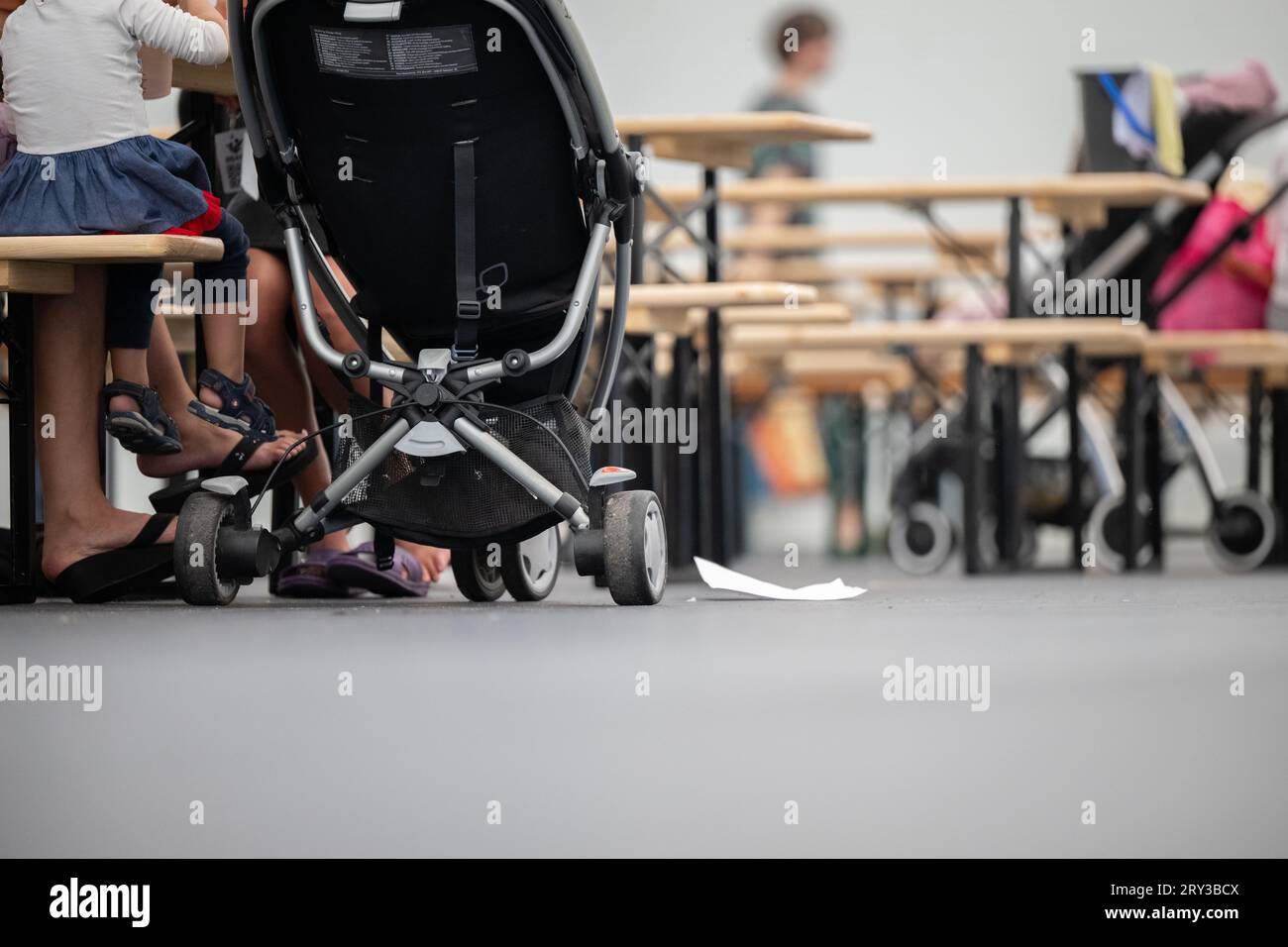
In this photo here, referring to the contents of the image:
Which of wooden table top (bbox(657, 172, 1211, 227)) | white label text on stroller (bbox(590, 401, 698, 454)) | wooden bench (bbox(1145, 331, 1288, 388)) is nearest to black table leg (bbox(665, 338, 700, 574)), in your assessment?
white label text on stroller (bbox(590, 401, 698, 454))

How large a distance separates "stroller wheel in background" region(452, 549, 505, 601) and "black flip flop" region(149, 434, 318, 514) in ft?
0.90

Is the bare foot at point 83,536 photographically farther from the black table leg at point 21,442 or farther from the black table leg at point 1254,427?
the black table leg at point 1254,427

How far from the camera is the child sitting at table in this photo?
103 inches

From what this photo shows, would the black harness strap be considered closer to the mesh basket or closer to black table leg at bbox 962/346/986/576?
the mesh basket

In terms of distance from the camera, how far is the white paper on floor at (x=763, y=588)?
9.73ft

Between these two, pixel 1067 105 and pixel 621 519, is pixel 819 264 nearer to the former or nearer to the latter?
pixel 1067 105

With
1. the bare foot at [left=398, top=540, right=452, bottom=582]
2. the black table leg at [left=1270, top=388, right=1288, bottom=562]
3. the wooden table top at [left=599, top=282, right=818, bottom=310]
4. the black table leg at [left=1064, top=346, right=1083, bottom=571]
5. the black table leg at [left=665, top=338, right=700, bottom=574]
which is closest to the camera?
the bare foot at [left=398, top=540, right=452, bottom=582]

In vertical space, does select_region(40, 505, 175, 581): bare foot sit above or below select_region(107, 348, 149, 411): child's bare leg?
below

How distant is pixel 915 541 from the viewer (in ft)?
15.7

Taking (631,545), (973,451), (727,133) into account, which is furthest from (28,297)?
(973,451)

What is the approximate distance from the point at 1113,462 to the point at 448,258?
295cm

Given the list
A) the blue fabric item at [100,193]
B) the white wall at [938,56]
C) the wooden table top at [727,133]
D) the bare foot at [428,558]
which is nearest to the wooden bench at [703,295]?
the wooden table top at [727,133]

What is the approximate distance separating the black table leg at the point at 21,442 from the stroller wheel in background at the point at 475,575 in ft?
2.13
